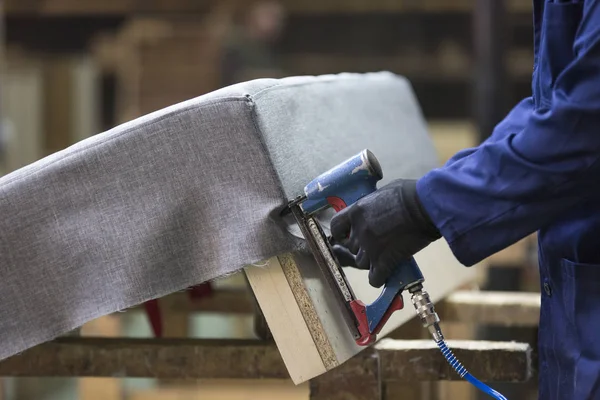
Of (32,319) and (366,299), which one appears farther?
(366,299)

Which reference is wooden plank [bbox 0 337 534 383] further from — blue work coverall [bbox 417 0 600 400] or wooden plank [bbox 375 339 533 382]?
blue work coverall [bbox 417 0 600 400]

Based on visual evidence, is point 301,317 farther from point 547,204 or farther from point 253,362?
point 547,204

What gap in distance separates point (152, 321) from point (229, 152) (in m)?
0.62

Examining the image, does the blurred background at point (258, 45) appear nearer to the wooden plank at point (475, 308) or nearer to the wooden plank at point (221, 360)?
the wooden plank at point (475, 308)

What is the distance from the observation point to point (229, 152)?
4.11ft

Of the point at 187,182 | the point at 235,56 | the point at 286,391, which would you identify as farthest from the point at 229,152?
the point at 235,56

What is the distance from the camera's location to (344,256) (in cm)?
139

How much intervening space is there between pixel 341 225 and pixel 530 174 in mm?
288

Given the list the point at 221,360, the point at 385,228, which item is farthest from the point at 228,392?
the point at 385,228

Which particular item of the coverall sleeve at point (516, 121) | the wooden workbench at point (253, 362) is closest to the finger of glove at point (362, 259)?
the wooden workbench at point (253, 362)

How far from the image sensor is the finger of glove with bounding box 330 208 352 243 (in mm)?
1214

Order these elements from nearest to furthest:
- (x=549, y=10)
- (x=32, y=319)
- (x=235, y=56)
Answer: (x=549, y=10)
(x=32, y=319)
(x=235, y=56)

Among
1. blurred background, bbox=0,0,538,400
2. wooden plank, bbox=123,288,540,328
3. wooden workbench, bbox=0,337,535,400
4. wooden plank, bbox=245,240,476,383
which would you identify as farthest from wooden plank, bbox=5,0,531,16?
wooden plank, bbox=245,240,476,383

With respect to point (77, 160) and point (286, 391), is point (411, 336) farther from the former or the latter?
point (286, 391)
